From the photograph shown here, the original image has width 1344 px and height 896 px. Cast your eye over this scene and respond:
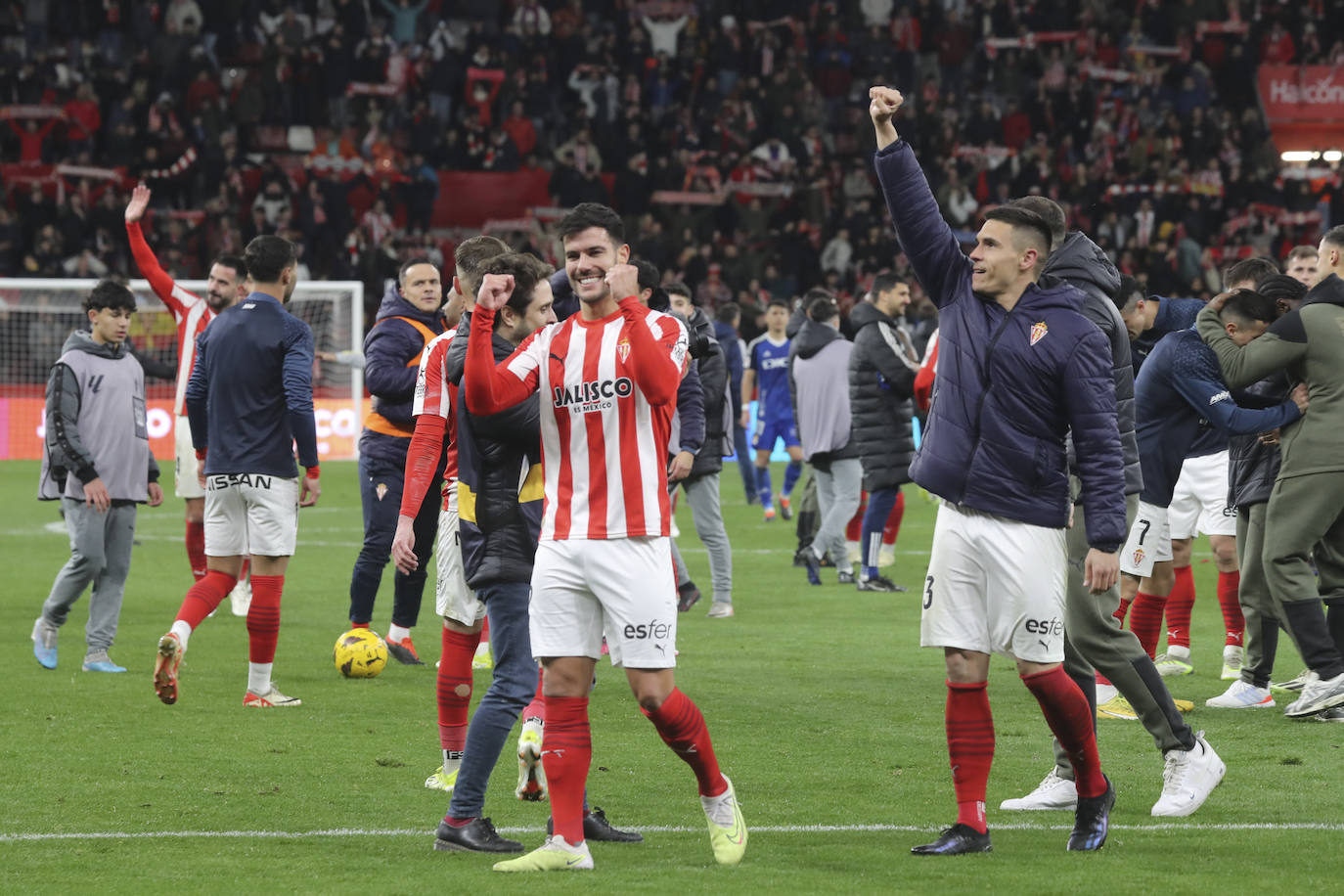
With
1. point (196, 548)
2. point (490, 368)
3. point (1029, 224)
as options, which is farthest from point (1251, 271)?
point (196, 548)

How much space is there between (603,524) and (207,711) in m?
3.88

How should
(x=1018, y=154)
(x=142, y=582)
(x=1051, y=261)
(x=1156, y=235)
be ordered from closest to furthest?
(x=1051, y=261) → (x=142, y=582) → (x=1156, y=235) → (x=1018, y=154)

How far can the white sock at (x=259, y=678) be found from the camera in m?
8.55

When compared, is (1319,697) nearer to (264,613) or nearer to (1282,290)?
(1282,290)

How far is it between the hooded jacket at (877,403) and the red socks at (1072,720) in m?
7.56

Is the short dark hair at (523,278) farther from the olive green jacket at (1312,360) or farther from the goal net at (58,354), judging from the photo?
the goal net at (58,354)

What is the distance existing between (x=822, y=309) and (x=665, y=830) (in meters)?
9.27

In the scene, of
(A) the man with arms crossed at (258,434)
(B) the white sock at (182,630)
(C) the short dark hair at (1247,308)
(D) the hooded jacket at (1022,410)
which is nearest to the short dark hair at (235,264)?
(A) the man with arms crossed at (258,434)

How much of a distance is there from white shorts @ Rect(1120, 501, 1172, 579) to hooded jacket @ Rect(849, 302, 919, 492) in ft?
15.2

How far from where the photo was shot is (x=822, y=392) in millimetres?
14242

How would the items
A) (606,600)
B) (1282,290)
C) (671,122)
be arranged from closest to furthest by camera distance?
(606,600)
(1282,290)
(671,122)

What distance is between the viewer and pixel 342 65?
3244 cm

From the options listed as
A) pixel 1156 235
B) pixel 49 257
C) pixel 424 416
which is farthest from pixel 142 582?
pixel 1156 235

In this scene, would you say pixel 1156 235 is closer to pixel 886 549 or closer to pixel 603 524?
pixel 886 549
